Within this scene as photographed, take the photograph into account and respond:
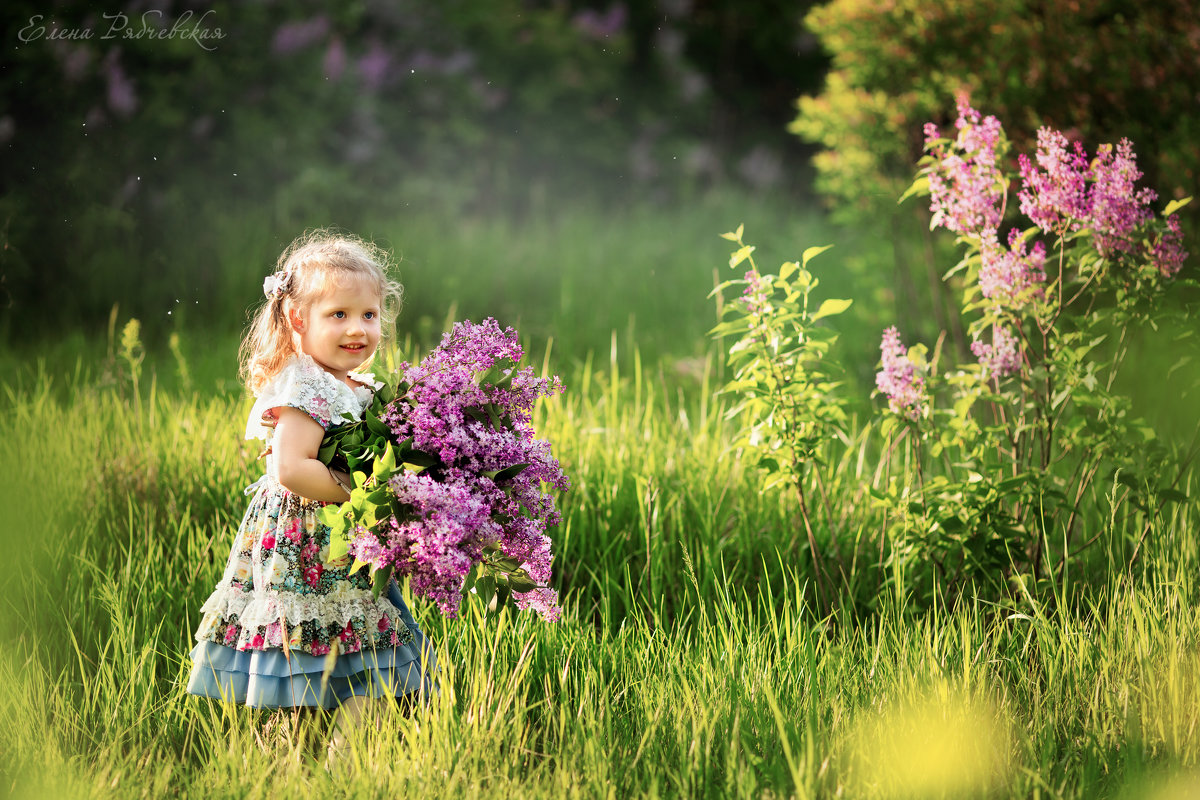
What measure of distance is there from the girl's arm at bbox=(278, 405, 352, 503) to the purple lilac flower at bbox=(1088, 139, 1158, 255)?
2.07 meters

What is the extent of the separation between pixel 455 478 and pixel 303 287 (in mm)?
654

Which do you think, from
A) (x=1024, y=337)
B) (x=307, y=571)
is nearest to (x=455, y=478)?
(x=307, y=571)

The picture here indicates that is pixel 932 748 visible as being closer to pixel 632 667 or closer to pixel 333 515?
pixel 632 667

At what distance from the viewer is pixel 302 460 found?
2.13 metres

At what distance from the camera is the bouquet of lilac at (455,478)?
190 centimetres

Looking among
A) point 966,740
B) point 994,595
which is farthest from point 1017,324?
point 966,740

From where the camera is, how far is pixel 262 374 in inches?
98.0

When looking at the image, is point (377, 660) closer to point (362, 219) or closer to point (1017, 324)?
point (1017, 324)

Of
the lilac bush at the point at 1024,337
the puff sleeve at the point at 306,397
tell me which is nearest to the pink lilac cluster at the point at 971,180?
the lilac bush at the point at 1024,337

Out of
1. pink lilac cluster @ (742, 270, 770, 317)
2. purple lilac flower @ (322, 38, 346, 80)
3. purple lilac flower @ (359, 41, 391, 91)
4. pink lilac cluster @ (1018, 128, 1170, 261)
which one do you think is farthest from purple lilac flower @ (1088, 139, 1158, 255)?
purple lilac flower @ (359, 41, 391, 91)

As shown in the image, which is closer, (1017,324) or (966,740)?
(966,740)

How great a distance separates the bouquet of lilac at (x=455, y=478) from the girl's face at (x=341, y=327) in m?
0.22

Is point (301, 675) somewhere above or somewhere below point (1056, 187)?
below

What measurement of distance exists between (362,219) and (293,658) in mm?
6119
